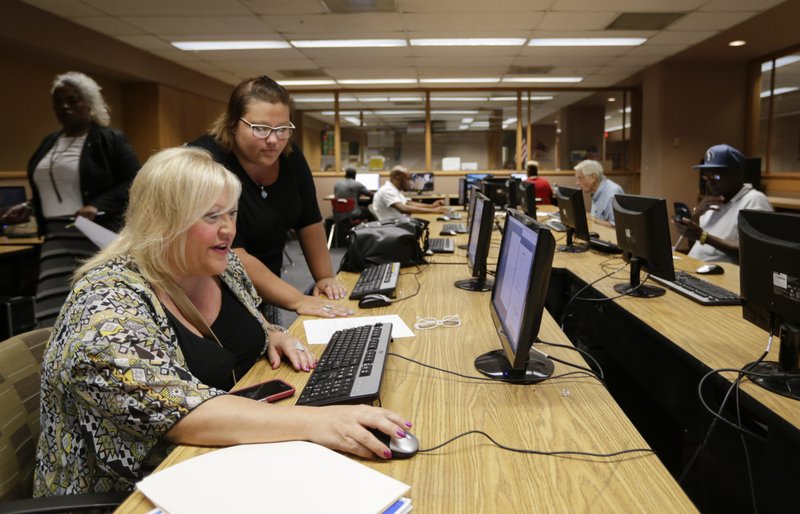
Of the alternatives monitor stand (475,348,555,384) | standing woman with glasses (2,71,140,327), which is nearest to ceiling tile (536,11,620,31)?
standing woman with glasses (2,71,140,327)

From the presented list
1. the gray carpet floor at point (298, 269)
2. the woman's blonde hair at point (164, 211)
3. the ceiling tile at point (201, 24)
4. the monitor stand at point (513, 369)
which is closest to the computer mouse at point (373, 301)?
the monitor stand at point (513, 369)

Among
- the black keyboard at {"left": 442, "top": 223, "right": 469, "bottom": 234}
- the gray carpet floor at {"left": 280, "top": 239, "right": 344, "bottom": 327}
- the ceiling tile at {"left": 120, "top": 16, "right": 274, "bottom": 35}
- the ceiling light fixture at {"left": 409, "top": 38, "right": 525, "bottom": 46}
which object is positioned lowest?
the gray carpet floor at {"left": 280, "top": 239, "right": 344, "bottom": 327}

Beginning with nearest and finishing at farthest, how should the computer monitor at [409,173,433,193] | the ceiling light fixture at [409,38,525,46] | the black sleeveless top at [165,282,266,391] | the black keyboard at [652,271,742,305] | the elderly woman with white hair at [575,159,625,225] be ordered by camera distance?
1. the black sleeveless top at [165,282,266,391]
2. the black keyboard at [652,271,742,305]
3. the elderly woman with white hair at [575,159,625,225]
4. the ceiling light fixture at [409,38,525,46]
5. the computer monitor at [409,173,433,193]

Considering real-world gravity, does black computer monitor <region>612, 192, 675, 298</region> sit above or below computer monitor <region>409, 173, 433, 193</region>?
below

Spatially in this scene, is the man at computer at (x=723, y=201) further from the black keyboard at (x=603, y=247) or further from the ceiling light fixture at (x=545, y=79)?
the ceiling light fixture at (x=545, y=79)

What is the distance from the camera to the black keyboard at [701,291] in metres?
2.08

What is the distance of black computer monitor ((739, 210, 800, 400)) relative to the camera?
51.7 inches

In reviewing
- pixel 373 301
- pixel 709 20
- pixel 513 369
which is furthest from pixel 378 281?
pixel 709 20

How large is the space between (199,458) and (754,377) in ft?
4.33

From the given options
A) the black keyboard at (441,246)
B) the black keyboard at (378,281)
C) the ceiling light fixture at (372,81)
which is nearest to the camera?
the black keyboard at (378,281)

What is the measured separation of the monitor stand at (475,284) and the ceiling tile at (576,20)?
4230mm

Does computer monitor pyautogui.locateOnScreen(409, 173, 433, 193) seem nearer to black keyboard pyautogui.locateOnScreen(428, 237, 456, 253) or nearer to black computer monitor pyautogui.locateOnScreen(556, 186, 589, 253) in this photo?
black keyboard pyautogui.locateOnScreen(428, 237, 456, 253)

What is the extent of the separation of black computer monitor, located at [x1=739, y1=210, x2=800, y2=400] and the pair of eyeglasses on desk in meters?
0.85

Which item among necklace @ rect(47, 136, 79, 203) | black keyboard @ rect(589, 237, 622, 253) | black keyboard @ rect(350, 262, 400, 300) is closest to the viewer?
black keyboard @ rect(350, 262, 400, 300)
